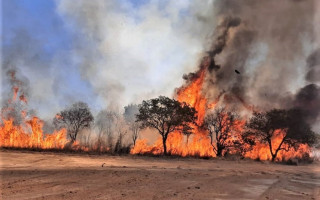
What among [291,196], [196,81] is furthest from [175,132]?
[291,196]

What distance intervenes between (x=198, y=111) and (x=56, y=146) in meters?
19.2

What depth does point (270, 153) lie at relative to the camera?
38.5 metres

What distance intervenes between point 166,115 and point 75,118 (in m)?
17.5

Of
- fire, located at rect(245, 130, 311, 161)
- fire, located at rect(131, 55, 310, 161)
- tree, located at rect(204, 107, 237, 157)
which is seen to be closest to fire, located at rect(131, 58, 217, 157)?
fire, located at rect(131, 55, 310, 161)

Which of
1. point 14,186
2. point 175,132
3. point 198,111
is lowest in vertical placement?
point 14,186

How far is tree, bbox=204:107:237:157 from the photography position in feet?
119

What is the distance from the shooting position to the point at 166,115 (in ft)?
110

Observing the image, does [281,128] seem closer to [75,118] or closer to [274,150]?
[274,150]

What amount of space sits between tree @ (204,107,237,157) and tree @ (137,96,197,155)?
167 inches

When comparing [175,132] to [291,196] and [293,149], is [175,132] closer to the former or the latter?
[293,149]

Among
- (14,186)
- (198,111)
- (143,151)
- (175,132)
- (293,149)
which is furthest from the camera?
(293,149)

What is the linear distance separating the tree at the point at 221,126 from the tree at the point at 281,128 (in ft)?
8.52

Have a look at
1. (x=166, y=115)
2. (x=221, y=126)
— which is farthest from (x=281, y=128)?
(x=166, y=115)

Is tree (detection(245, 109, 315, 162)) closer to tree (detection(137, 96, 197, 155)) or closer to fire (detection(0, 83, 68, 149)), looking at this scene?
tree (detection(137, 96, 197, 155))
